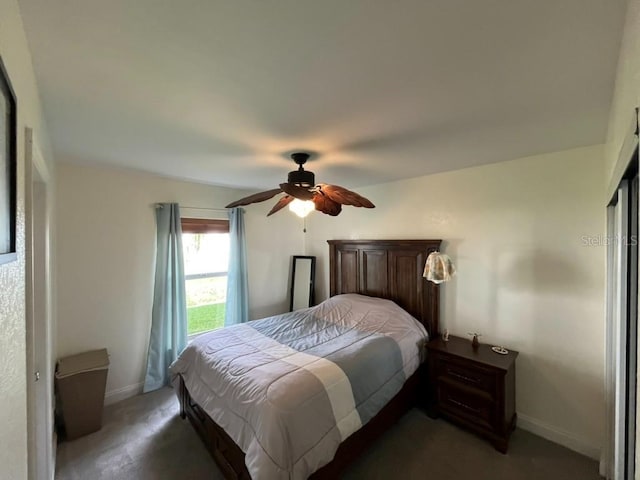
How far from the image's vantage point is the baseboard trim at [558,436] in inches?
81.7

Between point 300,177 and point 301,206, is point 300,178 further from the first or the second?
point 301,206

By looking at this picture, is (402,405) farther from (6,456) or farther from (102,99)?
(102,99)

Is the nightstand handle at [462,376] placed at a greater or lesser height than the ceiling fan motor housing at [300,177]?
lesser

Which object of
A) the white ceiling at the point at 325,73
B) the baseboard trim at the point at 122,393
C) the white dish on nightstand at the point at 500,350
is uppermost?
the white ceiling at the point at 325,73

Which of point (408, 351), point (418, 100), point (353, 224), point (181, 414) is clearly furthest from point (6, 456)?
point (353, 224)

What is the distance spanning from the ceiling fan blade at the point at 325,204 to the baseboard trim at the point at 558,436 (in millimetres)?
2398

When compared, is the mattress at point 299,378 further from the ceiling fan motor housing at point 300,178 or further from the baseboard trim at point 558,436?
the ceiling fan motor housing at point 300,178

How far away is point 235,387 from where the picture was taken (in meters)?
1.81

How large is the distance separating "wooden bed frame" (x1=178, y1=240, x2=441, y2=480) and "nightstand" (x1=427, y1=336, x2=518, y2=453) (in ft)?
0.80

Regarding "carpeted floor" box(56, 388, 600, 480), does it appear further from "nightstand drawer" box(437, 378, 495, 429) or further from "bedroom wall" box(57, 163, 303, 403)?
"bedroom wall" box(57, 163, 303, 403)

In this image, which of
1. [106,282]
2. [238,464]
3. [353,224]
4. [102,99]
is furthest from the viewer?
[353,224]

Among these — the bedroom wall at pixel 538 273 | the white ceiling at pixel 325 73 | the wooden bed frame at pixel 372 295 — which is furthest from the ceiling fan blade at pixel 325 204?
the bedroom wall at pixel 538 273

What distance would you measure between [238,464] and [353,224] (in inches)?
108

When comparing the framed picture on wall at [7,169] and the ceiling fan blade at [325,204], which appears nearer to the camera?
the framed picture on wall at [7,169]
